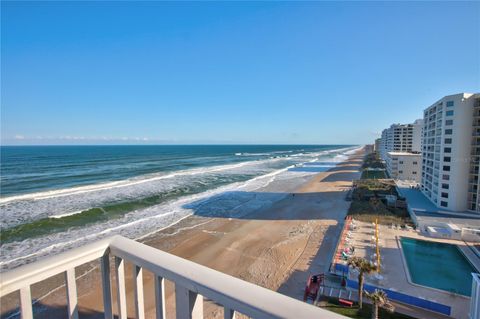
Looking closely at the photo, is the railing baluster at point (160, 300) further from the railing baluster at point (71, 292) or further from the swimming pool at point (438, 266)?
the swimming pool at point (438, 266)

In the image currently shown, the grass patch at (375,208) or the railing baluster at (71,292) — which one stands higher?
the railing baluster at (71,292)

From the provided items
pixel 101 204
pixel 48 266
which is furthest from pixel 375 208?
pixel 48 266

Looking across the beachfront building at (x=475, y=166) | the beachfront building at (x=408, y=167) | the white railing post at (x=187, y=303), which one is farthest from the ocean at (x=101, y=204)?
the beachfront building at (x=475, y=166)

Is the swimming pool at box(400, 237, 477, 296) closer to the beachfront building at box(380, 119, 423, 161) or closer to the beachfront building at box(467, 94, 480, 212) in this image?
the beachfront building at box(467, 94, 480, 212)

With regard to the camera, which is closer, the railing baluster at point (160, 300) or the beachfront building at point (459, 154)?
the railing baluster at point (160, 300)

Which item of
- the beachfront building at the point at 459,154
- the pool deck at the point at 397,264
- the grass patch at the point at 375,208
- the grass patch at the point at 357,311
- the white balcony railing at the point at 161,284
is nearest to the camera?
the white balcony railing at the point at 161,284
